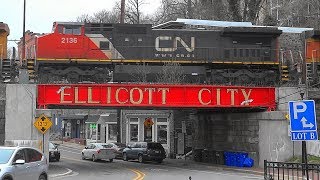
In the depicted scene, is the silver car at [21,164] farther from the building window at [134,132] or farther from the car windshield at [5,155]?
the building window at [134,132]

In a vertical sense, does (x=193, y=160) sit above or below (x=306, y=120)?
below

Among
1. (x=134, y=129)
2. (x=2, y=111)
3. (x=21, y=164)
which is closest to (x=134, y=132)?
(x=134, y=129)

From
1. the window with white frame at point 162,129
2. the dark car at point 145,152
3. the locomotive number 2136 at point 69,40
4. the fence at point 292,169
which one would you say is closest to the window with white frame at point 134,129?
the window with white frame at point 162,129

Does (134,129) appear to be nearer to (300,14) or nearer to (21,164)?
(300,14)

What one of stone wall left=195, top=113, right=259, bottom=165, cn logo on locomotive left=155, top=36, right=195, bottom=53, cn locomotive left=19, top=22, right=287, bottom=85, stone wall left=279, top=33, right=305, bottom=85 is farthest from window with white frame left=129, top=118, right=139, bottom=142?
stone wall left=279, top=33, right=305, bottom=85

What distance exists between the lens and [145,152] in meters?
38.8

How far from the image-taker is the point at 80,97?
1119 inches

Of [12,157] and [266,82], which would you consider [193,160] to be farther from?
[12,157]

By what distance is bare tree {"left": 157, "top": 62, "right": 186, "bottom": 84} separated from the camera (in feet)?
97.8

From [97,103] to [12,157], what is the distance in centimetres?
1373

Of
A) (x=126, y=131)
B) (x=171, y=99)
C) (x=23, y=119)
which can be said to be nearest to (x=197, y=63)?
(x=171, y=99)

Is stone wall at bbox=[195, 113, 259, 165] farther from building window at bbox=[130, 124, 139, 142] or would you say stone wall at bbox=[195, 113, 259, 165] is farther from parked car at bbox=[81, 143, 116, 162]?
building window at bbox=[130, 124, 139, 142]

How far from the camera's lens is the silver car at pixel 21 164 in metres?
14.3

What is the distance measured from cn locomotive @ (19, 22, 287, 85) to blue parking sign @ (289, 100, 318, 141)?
1994 centimetres
